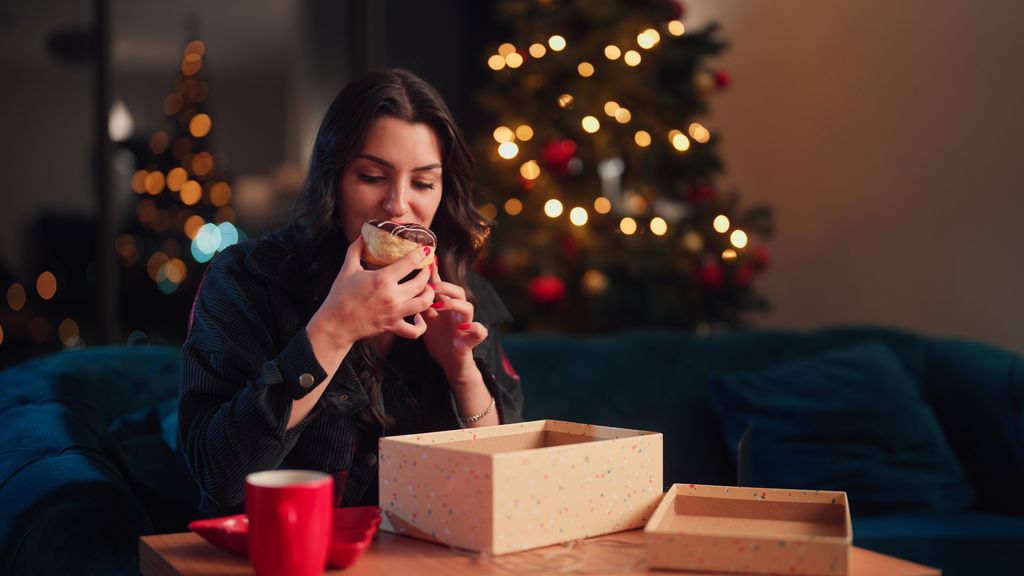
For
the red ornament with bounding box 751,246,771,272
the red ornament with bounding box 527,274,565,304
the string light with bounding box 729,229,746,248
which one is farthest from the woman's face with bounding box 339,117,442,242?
the red ornament with bounding box 751,246,771,272

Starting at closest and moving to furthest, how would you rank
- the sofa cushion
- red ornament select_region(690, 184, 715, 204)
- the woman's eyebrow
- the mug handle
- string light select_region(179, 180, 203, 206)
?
the mug handle → the woman's eyebrow → the sofa cushion → red ornament select_region(690, 184, 715, 204) → string light select_region(179, 180, 203, 206)

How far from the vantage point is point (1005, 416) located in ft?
7.65

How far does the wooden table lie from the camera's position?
3.15 ft

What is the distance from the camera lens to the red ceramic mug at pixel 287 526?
889mm

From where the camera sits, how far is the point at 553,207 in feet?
11.3

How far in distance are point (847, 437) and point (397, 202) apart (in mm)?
1386

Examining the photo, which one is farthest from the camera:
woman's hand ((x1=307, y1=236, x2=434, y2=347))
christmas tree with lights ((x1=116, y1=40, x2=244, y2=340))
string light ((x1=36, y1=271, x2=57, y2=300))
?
christmas tree with lights ((x1=116, y1=40, x2=244, y2=340))

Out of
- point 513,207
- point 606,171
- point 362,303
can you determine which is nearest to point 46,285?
point 513,207

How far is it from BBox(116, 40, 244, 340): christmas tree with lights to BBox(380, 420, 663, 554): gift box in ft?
10.4

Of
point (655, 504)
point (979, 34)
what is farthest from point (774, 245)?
point (655, 504)

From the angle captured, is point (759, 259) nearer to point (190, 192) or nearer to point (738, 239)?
point (738, 239)

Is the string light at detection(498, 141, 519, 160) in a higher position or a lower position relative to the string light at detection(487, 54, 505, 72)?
lower

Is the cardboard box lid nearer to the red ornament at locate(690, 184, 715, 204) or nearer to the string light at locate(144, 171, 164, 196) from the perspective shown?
the red ornament at locate(690, 184, 715, 204)

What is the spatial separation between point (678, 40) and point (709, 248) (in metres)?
0.75
